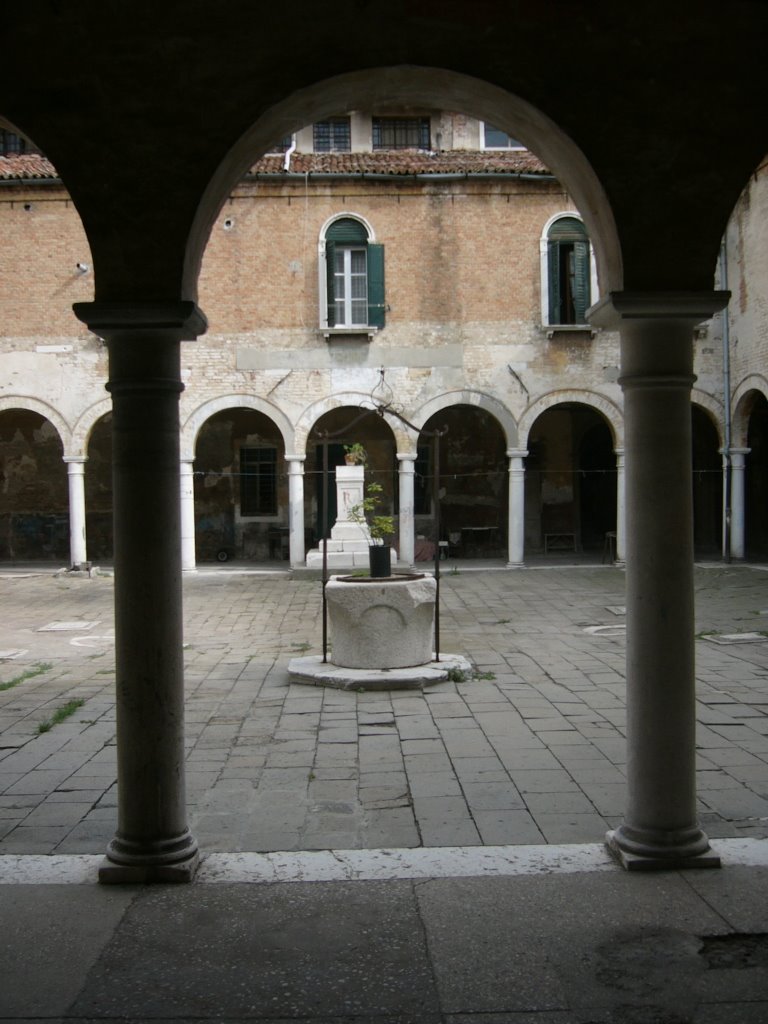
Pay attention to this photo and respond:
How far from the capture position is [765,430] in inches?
841

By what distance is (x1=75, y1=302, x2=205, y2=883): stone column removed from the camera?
3.87 m

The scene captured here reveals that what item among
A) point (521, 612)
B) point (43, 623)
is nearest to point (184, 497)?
point (43, 623)

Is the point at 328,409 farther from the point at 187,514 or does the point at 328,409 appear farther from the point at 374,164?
the point at 374,164

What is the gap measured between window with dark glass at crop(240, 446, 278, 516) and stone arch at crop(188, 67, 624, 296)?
18105mm

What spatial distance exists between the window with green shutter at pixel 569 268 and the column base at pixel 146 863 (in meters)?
17.1

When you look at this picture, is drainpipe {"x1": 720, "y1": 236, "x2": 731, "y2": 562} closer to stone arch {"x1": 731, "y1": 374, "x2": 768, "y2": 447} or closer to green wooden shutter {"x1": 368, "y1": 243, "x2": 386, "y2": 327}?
stone arch {"x1": 731, "y1": 374, "x2": 768, "y2": 447}

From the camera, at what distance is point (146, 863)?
12.6ft

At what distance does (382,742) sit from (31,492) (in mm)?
18179

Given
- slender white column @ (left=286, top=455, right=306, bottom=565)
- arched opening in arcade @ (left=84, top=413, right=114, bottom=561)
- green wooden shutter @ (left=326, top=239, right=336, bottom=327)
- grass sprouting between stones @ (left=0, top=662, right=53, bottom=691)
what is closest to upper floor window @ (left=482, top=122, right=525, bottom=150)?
green wooden shutter @ (left=326, top=239, right=336, bottom=327)

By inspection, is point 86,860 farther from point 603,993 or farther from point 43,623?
point 43,623

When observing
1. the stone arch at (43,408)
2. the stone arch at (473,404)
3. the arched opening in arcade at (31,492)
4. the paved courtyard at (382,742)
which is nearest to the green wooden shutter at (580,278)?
the stone arch at (473,404)

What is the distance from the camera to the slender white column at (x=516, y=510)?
19312 millimetres

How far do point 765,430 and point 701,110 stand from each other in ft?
62.4

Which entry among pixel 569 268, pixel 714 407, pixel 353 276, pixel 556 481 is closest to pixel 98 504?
pixel 353 276
